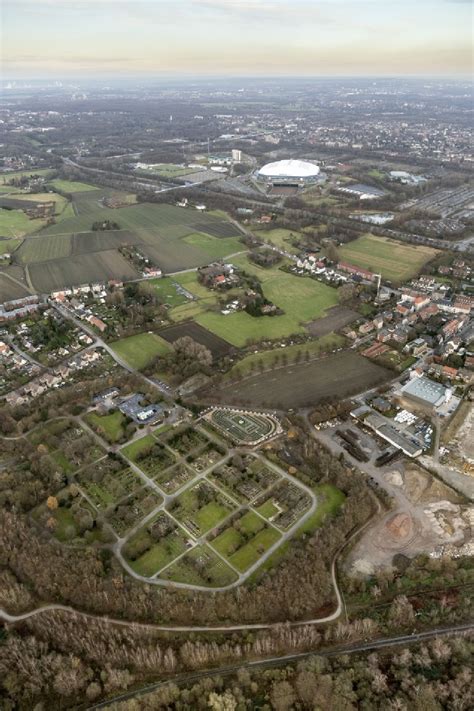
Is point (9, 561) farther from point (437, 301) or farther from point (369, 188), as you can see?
point (369, 188)

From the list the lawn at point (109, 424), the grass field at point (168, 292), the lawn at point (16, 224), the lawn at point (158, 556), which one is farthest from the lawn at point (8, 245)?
the lawn at point (158, 556)

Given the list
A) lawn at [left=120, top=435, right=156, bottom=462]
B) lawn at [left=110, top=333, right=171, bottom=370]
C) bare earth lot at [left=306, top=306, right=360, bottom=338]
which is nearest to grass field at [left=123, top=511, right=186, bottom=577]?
lawn at [left=120, top=435, right=156, bottom=462]

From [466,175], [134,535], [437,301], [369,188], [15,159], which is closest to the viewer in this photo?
[134,535]

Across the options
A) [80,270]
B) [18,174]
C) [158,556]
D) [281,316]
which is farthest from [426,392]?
[18,174]

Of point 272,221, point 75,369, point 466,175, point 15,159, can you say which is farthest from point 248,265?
point 15,159

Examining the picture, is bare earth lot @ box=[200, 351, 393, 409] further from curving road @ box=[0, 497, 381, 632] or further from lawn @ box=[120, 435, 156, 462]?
curving road @ box=[0, 497, 381, 632]

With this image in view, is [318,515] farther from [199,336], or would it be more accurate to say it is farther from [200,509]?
[199,336]
